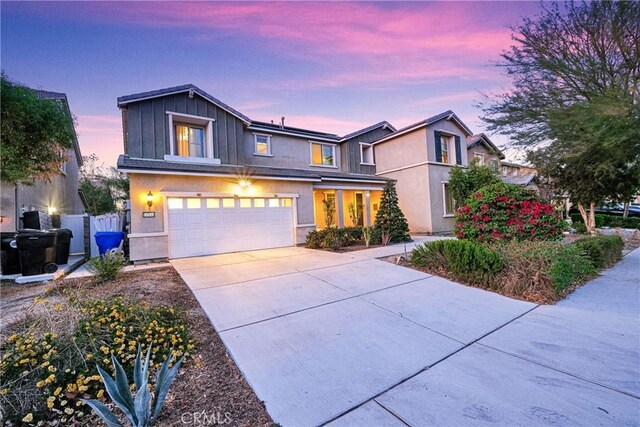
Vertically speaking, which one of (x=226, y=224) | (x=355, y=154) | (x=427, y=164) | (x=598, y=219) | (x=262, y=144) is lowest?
(x=598, y=219)

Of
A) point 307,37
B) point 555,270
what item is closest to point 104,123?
point 307,37

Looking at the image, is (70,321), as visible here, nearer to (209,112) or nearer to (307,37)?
(307,37)

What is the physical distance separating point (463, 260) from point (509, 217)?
255 cm

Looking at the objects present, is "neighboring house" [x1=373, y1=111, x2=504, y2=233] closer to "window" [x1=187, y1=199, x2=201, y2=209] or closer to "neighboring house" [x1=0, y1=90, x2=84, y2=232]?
"window" [x1=187, y1=199, x2=201, y2=209]

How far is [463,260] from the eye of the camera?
229 inches

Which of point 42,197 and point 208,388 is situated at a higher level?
point 42,197

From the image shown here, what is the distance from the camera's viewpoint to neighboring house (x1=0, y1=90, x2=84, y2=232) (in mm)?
8094

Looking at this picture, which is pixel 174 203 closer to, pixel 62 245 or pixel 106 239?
pixel 106 239

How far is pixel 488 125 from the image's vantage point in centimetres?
880

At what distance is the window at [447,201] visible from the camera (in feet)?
49.2

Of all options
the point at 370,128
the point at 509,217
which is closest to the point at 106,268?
the point at 509,217

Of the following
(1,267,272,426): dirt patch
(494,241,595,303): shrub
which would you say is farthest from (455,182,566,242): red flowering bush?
(1,267,272,426): dirt patch

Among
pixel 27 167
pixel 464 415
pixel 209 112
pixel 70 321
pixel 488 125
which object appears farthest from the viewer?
pixel 209 112

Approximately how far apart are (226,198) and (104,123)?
857cm
